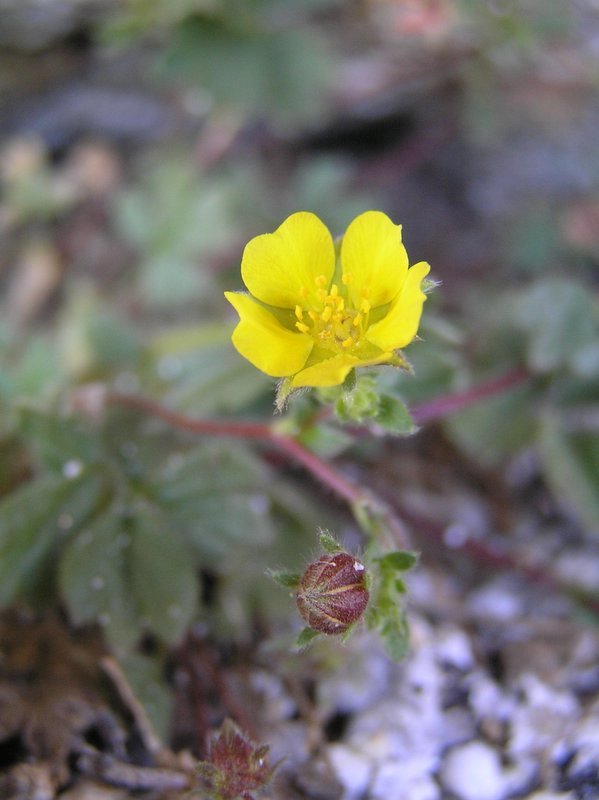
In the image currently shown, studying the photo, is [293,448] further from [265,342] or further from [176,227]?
[176,227]

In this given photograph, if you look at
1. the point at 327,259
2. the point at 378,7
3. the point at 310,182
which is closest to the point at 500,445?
the point at 327,259

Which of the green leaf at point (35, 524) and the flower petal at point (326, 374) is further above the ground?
the flower petal at point (326, 374)

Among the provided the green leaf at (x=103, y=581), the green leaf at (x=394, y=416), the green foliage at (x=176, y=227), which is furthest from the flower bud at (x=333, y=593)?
the green foliage at (x=176, y=227)

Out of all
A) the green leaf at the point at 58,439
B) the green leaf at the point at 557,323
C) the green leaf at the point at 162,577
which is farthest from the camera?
the green leaf at the point at 557,323

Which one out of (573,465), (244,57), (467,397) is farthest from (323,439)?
(244,57)

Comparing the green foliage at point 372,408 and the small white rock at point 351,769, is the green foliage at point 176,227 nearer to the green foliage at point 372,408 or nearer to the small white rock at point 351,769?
the green foliage at point 372,408

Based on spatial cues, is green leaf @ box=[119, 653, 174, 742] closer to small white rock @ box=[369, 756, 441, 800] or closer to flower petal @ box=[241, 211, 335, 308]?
small white rock @ box=[369, 756, 441, 800]
